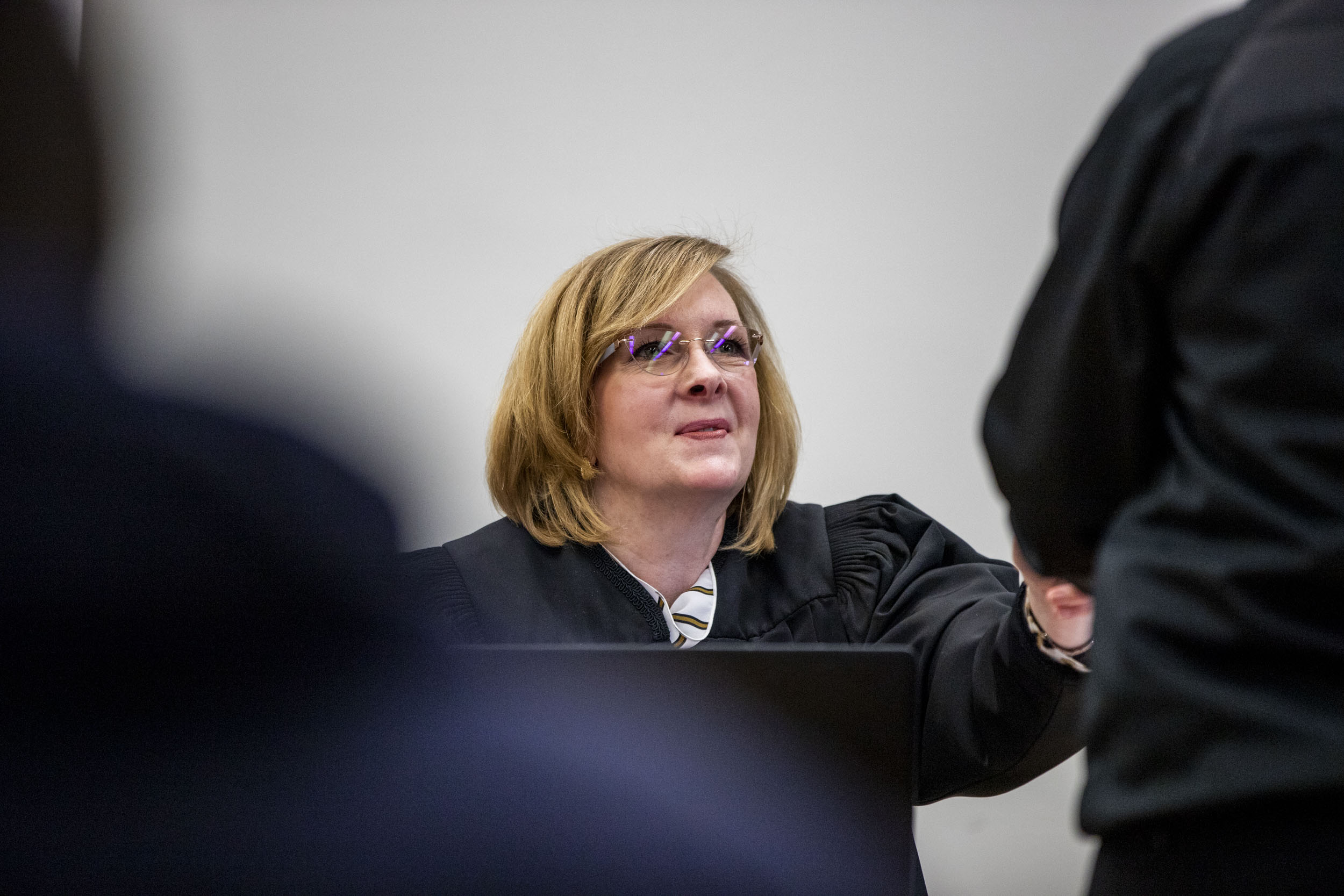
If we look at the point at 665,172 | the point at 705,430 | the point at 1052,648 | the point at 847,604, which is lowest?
the point at 847,604

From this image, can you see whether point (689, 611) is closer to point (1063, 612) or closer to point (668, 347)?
point (668, 347)

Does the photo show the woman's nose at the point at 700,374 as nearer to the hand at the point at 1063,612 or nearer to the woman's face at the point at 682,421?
the woman's face at the point at 682,421

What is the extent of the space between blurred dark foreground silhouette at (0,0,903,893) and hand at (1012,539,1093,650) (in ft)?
2.21

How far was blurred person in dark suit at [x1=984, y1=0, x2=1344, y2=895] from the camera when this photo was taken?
0.60m

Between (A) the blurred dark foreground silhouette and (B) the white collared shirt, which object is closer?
(A) the blurred dark foreground silhouette

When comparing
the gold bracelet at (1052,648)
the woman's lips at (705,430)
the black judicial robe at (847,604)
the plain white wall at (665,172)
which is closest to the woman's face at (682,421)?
the woman's lips at (705,430)

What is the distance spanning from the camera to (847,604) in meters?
1.71

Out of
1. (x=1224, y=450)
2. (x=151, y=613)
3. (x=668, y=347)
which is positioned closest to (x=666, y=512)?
(x=668, y=347)

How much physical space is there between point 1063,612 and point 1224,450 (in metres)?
0.55

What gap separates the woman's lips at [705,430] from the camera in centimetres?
171

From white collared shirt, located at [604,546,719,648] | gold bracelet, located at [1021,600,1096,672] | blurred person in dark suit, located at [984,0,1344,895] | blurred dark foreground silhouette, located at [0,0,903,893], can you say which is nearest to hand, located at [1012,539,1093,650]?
gold bracelet, located at [1021,600,1096,672]

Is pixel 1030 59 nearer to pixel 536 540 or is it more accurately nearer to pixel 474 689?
pixel 536 540

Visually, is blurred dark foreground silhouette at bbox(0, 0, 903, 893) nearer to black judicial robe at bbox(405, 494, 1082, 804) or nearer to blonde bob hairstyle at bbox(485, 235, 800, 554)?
black judicial robe at bbox(405, 494, 1082, 804)

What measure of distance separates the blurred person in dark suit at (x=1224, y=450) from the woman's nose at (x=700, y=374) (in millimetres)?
1011
